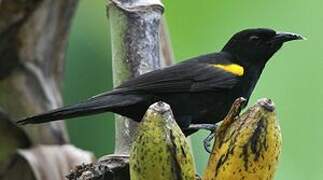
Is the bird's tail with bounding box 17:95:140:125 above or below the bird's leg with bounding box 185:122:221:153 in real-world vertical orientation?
above

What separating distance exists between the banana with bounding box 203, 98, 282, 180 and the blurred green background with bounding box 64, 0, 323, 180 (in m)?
0.81

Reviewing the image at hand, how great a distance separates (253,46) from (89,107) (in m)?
0.91

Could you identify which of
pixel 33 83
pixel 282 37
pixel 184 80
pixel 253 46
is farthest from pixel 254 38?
pixel 33 83

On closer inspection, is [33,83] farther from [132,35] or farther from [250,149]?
[250,149]

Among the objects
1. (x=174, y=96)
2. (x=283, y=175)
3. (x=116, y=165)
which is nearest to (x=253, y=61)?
(x=174, y=96)

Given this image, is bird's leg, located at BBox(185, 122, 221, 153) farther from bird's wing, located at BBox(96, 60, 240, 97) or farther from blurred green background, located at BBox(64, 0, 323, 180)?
blurred green background, located at BBox(64, 0, 323, 180)

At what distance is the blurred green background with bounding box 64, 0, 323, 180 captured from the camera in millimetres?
2660

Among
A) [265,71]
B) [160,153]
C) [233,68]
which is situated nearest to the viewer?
[160,153]

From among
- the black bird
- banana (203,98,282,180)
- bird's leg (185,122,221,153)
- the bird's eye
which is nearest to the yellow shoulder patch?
the black bird

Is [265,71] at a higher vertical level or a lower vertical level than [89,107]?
lower

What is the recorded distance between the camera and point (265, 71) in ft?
11.5

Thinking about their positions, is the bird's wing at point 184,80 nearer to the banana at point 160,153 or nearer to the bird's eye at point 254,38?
the bird's eye at point 254,38

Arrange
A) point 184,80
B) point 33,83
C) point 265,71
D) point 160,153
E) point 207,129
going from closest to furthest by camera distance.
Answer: point 160,153 < point 207,129 < point 184,80 < point 33,83 < point 265,71

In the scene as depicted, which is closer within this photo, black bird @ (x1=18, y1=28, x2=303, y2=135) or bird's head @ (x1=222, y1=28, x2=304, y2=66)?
black bird @ (x1=18, y1=28, x2=303, y2=135)
